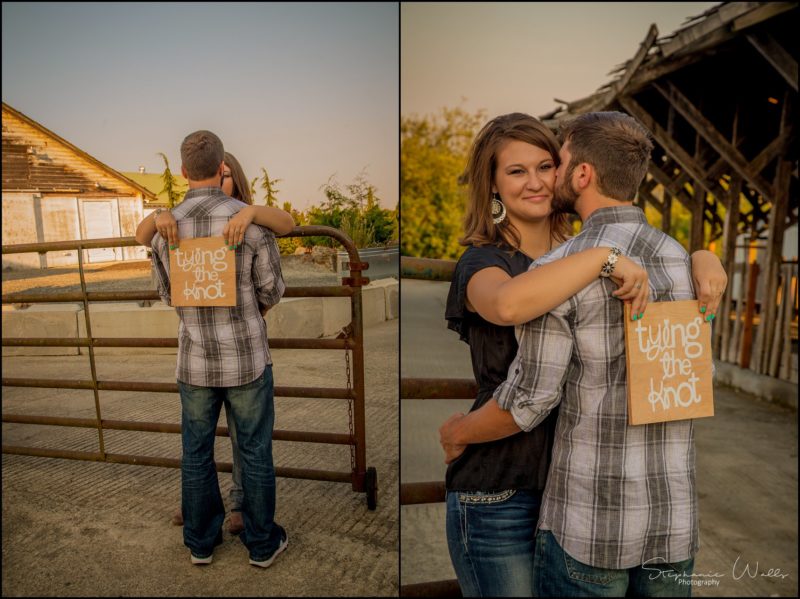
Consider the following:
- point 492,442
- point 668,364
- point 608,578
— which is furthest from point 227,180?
point 608,578

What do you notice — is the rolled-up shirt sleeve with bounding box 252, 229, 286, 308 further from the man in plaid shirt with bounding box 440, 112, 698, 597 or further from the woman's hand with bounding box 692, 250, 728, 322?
the woman's hand with bounding box 692, 250, 728, 322

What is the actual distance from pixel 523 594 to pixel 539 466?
0.90ft

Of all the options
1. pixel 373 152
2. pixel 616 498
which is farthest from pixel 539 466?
pixel 373 152

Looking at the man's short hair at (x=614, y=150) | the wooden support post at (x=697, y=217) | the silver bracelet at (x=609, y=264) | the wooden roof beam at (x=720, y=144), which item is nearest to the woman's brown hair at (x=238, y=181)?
the man's short hair at (x=614, y=150)

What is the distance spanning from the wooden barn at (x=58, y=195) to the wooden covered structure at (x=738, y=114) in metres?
4.71

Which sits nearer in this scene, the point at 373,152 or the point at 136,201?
the point at 373,152

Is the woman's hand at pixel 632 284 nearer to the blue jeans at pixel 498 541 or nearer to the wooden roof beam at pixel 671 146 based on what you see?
the blue jeans at pixel 498 541

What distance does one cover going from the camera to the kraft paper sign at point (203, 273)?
6.37 ft

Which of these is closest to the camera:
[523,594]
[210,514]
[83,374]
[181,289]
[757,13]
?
[523,594]

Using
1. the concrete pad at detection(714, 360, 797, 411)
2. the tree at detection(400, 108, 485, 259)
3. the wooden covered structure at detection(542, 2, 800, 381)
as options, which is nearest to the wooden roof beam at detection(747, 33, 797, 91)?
Answer: the wooden covered structure at detection(542, 2, 800, 381)

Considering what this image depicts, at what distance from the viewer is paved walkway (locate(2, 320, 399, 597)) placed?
2.10m

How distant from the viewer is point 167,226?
1.95 m

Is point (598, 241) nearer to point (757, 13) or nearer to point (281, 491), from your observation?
point (281, 491)

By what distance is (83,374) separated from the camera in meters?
6.29
